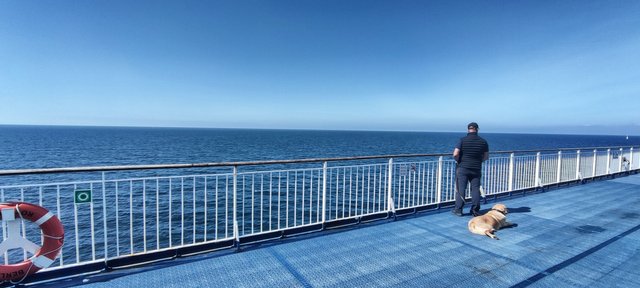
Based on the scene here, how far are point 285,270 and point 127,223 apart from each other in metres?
11.6

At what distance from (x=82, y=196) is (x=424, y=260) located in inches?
140

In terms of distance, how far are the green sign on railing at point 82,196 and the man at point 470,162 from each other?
195 inches

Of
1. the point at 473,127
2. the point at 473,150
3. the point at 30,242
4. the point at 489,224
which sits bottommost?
the point at 489,224

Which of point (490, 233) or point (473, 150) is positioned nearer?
point (490, 233)

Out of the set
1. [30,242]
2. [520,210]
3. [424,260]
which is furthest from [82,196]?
[520,210]

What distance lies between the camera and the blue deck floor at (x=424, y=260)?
2928 millimetres

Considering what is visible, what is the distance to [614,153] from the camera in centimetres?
976

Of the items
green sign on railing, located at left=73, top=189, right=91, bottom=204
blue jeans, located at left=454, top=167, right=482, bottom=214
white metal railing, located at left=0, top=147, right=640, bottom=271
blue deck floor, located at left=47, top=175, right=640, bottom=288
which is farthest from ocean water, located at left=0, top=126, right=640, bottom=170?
green sign on railing, located at left=73, top=189, right=91, bottom=204

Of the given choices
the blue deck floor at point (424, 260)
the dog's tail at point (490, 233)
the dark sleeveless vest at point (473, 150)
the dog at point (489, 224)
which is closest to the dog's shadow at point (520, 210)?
the blue deck floor at point (424, 260)

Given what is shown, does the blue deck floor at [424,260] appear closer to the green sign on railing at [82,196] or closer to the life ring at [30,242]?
the life ring at [30,242]

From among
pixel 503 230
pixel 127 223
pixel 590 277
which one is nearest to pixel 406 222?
pixel 503 230

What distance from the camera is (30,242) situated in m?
2.84

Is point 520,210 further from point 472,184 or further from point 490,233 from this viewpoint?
point 490,233

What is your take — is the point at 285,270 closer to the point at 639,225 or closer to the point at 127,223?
the point at 639,225
